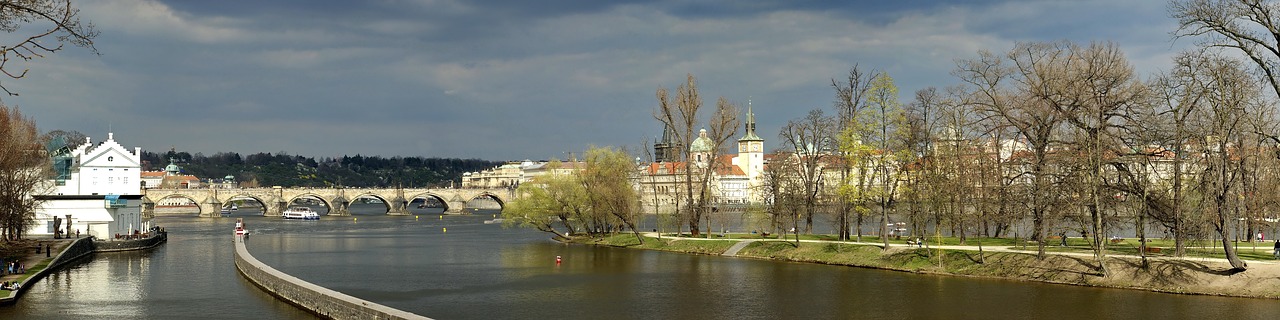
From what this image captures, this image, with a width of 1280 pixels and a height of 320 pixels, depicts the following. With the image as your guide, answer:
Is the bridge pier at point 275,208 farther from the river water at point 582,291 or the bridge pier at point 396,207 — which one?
the river water at point 582,291

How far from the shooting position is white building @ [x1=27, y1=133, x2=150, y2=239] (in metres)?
75.8

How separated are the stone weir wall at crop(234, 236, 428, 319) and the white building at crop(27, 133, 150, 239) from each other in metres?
32.5

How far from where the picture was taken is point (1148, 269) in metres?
41.0

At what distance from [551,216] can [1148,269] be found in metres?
53.6

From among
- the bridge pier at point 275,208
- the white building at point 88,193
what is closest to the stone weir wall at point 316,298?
the white building at point 88,193

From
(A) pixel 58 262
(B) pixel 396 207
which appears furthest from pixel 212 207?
(A) pixel 58 262

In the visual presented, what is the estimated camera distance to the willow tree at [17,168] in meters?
54.2

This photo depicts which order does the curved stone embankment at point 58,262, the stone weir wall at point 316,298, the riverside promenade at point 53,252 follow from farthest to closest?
the riverside promenade at point 53,252 < the curved stone embankment at point 58,262 < the stone weir wall at point 316,298

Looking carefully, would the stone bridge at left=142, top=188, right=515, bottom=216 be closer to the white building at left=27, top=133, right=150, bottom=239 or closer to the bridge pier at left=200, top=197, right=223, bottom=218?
the bridge pier at left=200, top=197, right=223, bottom=218

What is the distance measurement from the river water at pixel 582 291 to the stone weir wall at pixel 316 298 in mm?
571

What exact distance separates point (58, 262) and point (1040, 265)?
51.8m

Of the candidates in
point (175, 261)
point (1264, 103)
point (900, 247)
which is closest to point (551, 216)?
point (175, 261)

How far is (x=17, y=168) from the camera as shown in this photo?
194ft

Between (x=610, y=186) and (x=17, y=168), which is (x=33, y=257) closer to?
Answer: (x=17, y=168)
